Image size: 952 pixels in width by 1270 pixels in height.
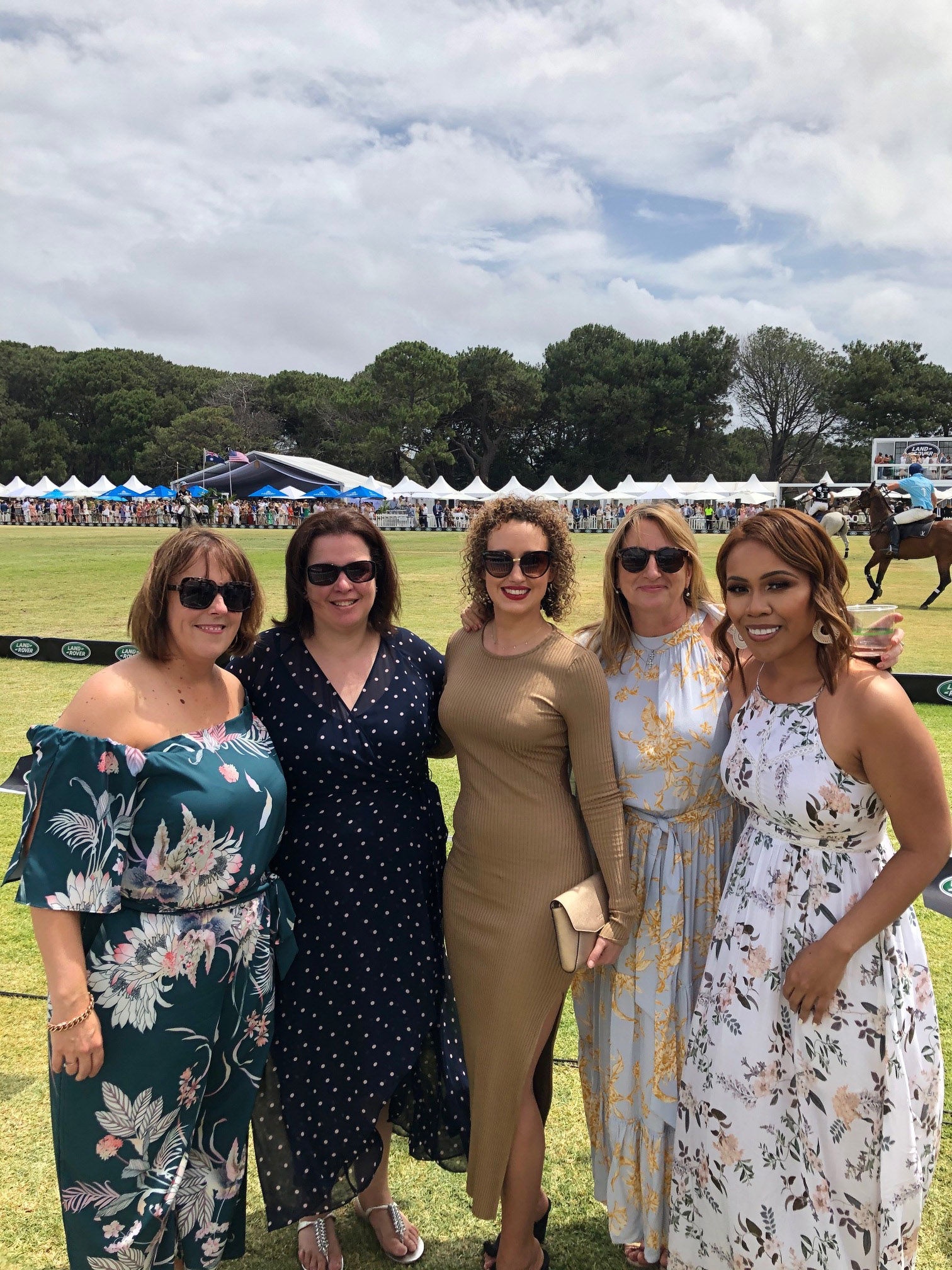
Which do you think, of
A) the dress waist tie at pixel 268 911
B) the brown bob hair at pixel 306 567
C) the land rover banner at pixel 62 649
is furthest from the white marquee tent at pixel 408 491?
the dress waist tie at pixel 268 911

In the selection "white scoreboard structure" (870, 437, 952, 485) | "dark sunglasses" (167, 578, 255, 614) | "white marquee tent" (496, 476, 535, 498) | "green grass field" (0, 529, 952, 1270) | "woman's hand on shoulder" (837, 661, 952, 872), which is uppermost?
"white scoreboard structure" (870, 437, 952, 485)

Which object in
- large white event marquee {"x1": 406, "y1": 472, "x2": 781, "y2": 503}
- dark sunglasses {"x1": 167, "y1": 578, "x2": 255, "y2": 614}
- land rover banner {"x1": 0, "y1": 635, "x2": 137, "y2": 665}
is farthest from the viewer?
large white event marquee {"x1": 406, "y1": 472, "x2": 781, "y2": 503}

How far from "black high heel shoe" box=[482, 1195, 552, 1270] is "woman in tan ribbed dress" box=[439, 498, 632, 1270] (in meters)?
0.03

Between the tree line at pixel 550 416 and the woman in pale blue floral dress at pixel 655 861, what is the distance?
194 ft

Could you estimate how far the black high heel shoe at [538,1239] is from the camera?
8.07 feet

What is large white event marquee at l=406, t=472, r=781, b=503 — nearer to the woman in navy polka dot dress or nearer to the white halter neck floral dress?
the woman in navy polka dot dress

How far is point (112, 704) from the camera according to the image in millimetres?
1998

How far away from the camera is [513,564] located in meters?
2.43

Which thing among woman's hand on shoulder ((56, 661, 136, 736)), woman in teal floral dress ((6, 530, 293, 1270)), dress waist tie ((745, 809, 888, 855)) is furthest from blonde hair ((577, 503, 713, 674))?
woman's hand on shoulder ((56, 661, 136, 736))

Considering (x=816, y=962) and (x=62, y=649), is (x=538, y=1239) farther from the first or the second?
(x=62, y=649)

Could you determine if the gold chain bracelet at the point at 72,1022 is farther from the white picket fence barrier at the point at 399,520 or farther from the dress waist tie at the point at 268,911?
the white picket fence barrier at the point at 399,520

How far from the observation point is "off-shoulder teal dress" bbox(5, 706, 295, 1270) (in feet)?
6.27

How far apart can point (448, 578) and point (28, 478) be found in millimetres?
61579

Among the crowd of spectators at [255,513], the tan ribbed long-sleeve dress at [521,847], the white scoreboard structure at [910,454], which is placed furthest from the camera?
the white scoreboard structure at [910,454]
